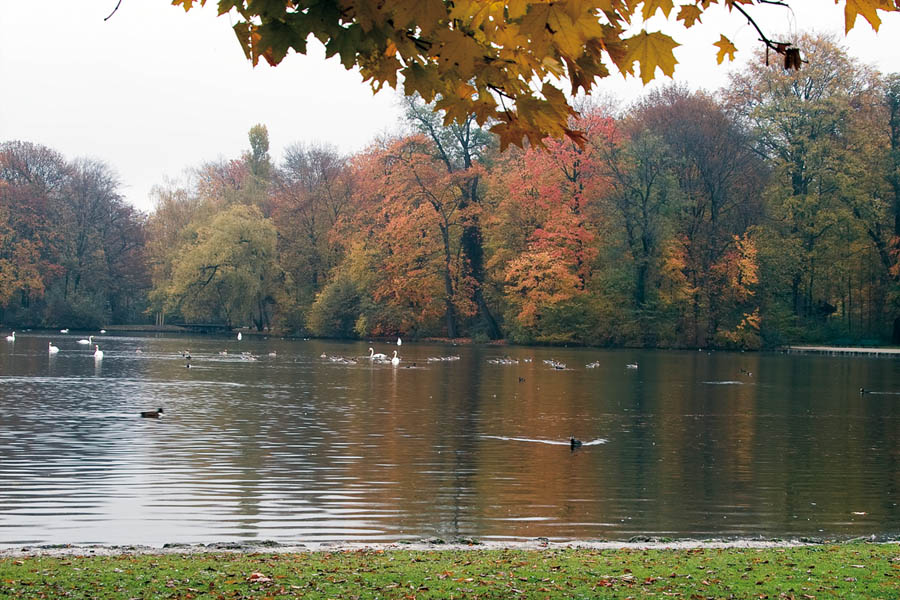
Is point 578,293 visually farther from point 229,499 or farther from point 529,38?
point 529,38

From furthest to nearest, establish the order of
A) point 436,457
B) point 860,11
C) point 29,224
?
point 29,224 → point 436,457 → point 860,11

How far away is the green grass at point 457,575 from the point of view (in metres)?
8.30

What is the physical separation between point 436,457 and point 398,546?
871 cm

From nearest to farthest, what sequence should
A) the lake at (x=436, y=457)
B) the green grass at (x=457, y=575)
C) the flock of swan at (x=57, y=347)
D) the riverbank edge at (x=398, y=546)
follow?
the green grass at (x=457, y=575)
the riverbank edge at (x=398, y=546)
the lake at (x=436, y=457)
the flock of swan at (x=57, y=347)

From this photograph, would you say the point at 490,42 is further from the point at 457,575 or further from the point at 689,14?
the point at 457,575

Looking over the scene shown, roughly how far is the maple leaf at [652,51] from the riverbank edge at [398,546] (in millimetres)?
7212

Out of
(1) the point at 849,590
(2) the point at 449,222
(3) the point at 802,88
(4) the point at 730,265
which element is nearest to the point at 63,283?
(2) the point at 449,222

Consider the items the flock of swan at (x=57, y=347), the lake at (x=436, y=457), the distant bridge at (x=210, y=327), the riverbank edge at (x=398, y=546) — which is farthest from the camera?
the distant bridge at (x=210, y=327)

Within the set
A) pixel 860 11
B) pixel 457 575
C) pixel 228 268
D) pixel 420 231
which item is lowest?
pixel 457 575

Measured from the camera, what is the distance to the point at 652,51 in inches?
198

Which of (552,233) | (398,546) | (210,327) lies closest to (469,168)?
(552,233)

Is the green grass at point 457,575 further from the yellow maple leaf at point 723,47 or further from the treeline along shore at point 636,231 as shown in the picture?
the treeline along shore at point 636,231

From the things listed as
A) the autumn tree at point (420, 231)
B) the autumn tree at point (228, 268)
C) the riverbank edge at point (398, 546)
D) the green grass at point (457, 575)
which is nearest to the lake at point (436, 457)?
the riverbank edge at point (398, 546)

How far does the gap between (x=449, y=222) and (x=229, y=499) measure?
2359 inches
